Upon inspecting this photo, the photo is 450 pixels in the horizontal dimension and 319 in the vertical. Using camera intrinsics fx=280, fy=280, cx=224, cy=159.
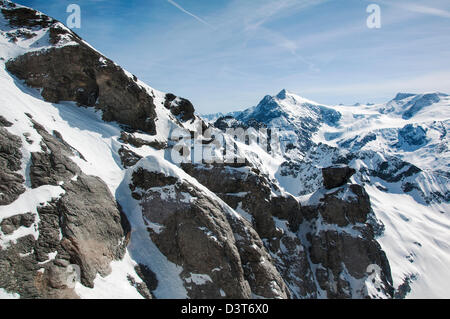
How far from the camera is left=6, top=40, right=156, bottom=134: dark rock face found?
47438mm

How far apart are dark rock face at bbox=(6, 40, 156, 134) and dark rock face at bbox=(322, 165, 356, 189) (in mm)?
41632

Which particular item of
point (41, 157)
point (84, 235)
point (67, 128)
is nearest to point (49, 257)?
point (84, 235)

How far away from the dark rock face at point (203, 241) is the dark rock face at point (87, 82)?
25.7 metres

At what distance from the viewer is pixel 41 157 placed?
27438 millimetres

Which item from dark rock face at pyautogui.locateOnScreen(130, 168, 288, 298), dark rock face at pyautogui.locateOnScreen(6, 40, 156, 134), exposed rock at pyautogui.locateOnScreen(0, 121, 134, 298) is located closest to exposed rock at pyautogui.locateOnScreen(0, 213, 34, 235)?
exposed rock at pyautogui.locateOnScreen(0, 121, 134, 298)

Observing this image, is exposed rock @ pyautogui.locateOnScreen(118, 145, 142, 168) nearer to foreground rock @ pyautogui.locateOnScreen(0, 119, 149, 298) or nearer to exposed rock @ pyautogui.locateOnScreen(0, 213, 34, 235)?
foreground rock @ pyautogui.locateOnScreen(0, 119, 149, 298)

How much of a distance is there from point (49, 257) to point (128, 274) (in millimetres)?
7465

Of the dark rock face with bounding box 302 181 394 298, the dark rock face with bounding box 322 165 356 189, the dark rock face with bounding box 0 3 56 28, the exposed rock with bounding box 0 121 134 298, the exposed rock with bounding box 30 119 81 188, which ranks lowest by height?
the dark rock face with bounding box 302 181 394 298

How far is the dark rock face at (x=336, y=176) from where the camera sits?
2586 inches

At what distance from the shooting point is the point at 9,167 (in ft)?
80.2

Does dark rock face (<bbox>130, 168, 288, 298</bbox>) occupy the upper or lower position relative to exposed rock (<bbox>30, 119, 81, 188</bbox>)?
lower
